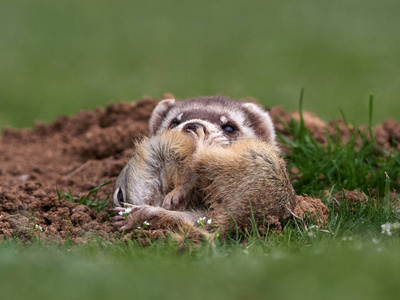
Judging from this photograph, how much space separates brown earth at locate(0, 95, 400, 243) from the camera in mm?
5988

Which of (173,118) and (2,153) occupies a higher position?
(173,118)

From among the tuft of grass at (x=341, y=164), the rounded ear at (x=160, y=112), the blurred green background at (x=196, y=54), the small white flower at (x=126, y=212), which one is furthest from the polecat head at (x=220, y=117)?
the blurred green background at (x=196, y=54)

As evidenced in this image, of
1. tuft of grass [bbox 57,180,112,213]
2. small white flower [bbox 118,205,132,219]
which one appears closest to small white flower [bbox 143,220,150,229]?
small white flower [bbox 118,205,132,219]

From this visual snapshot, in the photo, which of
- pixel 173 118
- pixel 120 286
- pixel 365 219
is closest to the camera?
pixel 120 286

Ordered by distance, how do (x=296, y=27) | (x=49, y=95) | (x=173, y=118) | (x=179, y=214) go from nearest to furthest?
(x=179, y=214) < (x=173, y=118) < (x=49, y=95) < (x=296, y=27)

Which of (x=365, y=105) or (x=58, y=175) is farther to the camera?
(x=365, y=105)

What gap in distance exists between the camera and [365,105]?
12.4 m

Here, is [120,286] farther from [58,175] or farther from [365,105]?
Answer: [365,105]

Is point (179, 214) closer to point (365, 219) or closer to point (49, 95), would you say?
point (365, 219)

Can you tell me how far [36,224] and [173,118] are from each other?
1.84m

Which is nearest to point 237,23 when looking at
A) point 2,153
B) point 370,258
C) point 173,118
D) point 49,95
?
point 49,95

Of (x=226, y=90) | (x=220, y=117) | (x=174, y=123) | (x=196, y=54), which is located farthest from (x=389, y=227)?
(x=196, y=54)

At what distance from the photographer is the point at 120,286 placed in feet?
12.8

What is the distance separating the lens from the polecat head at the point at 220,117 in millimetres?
6703
